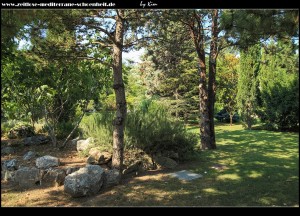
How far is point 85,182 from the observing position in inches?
156

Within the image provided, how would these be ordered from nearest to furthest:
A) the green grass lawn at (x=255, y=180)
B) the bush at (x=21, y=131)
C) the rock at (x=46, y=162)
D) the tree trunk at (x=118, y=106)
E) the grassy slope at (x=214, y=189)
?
the green grass lawn at (x=255, y=180)
the grassy slope at (x=214, y=189)
the tree trunk at (x=118, y=106)
the rock at (x=46, y=162)
the bush at (x=21, y=131)

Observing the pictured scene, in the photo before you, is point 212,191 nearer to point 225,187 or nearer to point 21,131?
point 225,187

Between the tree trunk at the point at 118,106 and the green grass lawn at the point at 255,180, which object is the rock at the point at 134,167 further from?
the green grass lawn at the point at 255,180

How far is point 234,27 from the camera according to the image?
12.2 feet

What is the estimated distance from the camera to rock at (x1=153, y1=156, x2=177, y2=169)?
5637mm

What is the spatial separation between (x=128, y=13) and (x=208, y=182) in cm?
312

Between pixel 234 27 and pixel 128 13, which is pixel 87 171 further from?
pixel 234 27

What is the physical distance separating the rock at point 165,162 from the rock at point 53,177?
1.90 m

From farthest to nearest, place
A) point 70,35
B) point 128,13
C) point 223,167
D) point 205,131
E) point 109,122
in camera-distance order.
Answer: point 205,131 → point 109,122 → point 223,167 → point 70,35 → point 128,13

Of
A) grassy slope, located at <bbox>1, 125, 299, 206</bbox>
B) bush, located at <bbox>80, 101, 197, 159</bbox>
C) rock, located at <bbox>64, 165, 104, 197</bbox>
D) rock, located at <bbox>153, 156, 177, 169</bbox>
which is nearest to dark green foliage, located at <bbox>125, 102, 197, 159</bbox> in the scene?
bush, located at <bbox>80, 101, 197, 159</bbox>

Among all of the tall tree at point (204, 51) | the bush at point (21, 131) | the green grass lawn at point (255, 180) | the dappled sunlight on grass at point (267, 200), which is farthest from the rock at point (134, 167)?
the bush at point (21, 131)

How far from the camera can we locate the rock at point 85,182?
3.90 meters

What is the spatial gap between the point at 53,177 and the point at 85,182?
1105 millimetres
